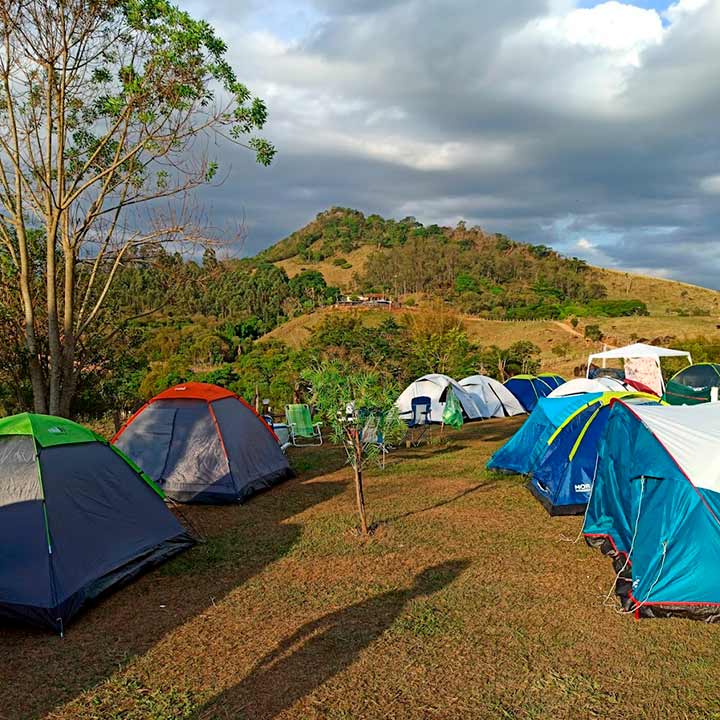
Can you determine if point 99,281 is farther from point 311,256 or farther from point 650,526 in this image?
point 311,256

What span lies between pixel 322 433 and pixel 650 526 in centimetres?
985

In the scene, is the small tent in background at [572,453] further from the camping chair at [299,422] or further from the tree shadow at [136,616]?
the camping chair at [299,422]

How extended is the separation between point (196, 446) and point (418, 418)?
→ 8013 millimetres

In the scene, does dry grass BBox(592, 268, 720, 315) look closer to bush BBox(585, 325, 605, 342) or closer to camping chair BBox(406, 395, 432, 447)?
bush BBox(585, 325, 605, 342)

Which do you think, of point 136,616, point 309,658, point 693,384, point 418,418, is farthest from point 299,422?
point 693,384

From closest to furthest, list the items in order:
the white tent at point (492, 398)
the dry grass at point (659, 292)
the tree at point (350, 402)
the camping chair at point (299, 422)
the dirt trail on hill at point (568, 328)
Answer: the tree at point (350, 402) < the camping chair at point (299, 422) < the white tent at point (492, 398) < the dirt trail on hill at point (568, 328) < the dry grass at point (659, 292)

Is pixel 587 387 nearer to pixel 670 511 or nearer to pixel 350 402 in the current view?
pixel 350 402

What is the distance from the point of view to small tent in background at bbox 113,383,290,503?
27.1 ft

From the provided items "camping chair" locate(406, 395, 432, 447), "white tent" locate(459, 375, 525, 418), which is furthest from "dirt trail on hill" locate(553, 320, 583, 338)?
"camping chair" locate(406, 395, 432, 447)

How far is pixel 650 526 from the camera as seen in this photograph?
5117 mm

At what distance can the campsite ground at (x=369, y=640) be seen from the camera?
12.2 ft

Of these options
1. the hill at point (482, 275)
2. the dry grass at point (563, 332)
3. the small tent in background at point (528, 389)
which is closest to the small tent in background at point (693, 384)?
the small tent in background at point (528, 389)

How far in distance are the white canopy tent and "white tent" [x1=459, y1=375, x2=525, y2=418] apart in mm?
3150

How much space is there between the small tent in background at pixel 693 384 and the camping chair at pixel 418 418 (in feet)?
24.0
